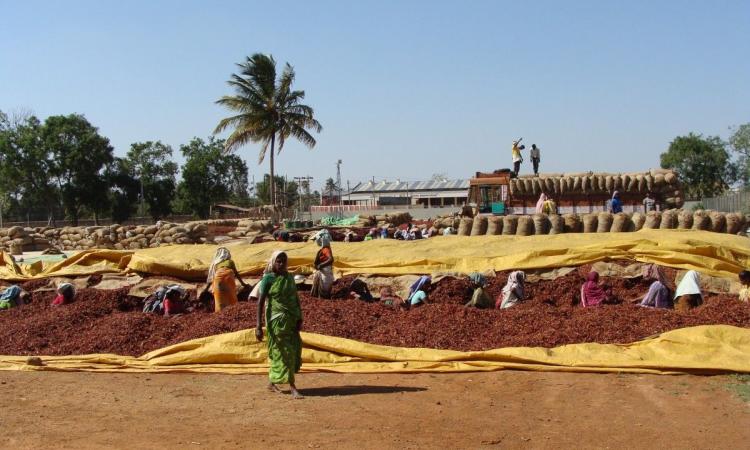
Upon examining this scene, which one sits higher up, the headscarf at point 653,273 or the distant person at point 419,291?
the headscarf at point 653,273

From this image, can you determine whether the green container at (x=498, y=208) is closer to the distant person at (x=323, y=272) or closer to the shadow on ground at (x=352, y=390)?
the distant person at (x=323, y=272)

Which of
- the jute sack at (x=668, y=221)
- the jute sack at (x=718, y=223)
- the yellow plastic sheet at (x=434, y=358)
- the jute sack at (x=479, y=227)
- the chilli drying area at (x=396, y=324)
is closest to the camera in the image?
the yellow plastic sheet at (x=434, y=358)

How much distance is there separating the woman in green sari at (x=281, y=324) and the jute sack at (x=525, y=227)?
30.7 feet

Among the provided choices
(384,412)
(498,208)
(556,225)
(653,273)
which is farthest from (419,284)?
(498,208)

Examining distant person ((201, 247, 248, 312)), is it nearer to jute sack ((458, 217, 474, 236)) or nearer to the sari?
the sari

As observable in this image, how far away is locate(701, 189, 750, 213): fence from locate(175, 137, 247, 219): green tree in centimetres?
2681

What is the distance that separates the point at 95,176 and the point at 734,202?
29287 mm

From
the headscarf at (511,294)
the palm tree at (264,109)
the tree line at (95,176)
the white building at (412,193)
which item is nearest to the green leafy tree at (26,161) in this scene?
the tree line at (95,176)

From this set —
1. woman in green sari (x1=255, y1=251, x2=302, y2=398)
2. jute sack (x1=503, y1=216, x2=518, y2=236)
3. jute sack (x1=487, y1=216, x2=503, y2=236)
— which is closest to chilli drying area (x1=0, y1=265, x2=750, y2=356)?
woman in green sari (x1=255, y1=251, x2=302, y2=398)

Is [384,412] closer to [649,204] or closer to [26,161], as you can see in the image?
[649,204]

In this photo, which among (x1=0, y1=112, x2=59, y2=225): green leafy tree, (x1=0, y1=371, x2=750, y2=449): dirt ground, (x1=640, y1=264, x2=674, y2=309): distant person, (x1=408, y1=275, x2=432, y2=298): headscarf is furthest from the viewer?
(x1=0, y1=112, x2=59, y2=225): green leafy tree

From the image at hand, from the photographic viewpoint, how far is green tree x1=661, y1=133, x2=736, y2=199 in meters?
43.5

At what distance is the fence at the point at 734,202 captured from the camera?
71.8ft

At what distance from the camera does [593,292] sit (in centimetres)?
852
